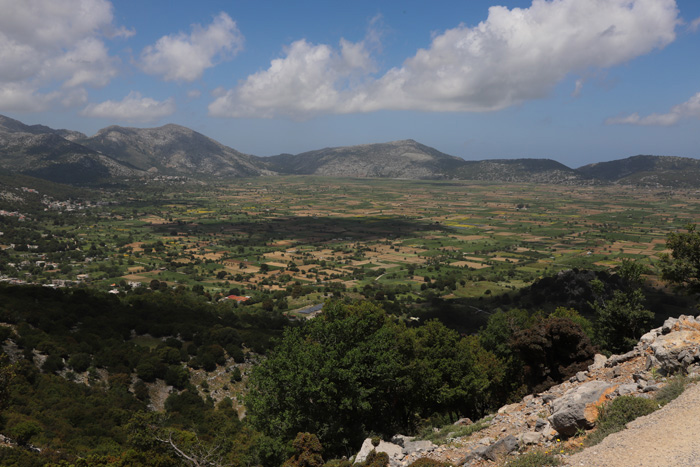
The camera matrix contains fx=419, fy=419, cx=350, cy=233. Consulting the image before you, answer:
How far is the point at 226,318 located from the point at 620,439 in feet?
255

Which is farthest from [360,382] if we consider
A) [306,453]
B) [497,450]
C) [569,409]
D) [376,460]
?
[569,409]

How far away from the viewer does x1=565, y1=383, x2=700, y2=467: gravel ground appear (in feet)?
42.7

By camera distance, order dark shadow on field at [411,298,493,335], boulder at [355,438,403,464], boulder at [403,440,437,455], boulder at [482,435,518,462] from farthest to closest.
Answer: dark shadow on field at [411,298,493,335] < boulder at [403,440,437,455] < boulder at [355,438,403,464] < boulder at [482,435,518,462]

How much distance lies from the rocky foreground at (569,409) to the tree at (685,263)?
39.3ft

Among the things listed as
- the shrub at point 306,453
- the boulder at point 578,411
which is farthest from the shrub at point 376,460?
the boulder at point 578,411

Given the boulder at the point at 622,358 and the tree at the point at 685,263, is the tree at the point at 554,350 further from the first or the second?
the tree at the point at 685,263

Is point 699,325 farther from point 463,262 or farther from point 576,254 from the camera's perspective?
point 576,254

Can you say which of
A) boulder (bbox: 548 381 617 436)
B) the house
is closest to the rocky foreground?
boulder (bbox: 548 381 617 436)

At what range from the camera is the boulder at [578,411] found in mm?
16609

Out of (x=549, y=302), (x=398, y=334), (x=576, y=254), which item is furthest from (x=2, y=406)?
(x=576, y=254)

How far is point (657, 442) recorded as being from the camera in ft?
45.2

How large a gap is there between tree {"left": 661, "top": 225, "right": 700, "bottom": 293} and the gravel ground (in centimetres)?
2183

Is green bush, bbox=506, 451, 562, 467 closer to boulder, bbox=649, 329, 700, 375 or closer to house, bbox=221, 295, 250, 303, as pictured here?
boulder, bbox=649, 329, 700, 375

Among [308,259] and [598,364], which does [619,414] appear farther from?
[308,259]
